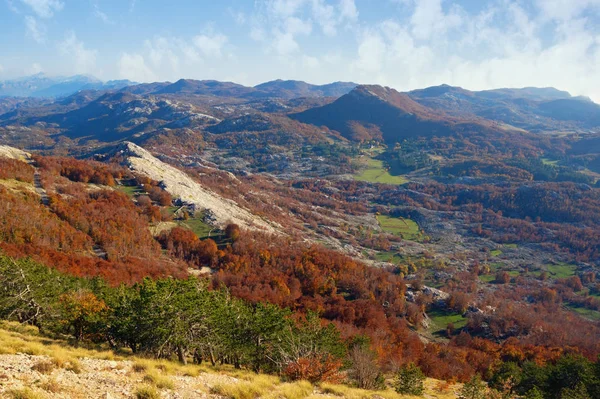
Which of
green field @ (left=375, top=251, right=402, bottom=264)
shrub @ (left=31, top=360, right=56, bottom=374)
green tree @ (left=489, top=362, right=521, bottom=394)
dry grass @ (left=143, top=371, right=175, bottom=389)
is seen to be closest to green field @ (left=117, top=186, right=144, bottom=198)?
green field @ (left=375, top=251, right=402, bottom=264)

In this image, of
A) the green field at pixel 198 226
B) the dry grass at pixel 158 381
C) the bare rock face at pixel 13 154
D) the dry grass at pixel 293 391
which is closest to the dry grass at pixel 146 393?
the dry grass at pixel 158 381

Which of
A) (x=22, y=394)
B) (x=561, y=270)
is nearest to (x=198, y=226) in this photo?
(x=22, y=394)

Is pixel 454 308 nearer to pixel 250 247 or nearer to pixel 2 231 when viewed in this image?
pixel 250 247

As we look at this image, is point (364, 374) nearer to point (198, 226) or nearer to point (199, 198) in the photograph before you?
point (198, 226)

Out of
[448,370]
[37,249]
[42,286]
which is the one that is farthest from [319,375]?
[37,249]

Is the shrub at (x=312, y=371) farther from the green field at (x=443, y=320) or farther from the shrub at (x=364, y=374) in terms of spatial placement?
the green field at (x=443, y=320)
